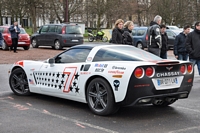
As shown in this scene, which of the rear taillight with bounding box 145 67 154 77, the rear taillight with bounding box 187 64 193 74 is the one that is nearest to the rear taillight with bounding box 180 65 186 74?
the rear taillight with bounding box 187 64 193 74

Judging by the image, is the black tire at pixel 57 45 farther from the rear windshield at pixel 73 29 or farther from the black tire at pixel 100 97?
the black tire at pixel 100 97

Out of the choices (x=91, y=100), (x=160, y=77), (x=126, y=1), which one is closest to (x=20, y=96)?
(x=91, y=100)

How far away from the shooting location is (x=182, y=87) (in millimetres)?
6609

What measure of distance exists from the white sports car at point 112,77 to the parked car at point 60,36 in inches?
593

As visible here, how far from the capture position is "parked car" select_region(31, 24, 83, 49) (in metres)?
22.9

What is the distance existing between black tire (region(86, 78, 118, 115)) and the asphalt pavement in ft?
0.45

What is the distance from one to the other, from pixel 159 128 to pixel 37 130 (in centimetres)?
184

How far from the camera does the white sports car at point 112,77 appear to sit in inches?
240

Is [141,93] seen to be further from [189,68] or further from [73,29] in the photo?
[73,29]

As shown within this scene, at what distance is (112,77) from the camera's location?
6191 millimetres

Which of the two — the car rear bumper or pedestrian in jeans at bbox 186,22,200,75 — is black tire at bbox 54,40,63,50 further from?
the car rear bumper

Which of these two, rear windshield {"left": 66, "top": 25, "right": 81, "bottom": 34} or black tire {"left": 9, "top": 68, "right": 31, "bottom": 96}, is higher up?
rear windshield {"left": 66, "top": 25, "right": 81, "bottom": 34}

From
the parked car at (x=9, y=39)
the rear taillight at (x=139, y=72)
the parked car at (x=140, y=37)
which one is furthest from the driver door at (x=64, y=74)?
the parked car at (x=140, y=37)

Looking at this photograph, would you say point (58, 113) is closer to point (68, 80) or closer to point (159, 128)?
point (68, 80)
